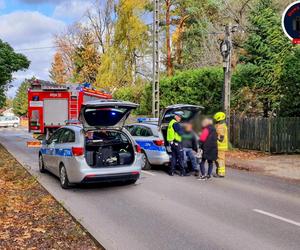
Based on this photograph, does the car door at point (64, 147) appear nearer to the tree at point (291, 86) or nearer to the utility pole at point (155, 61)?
the tree at point (291, 86)

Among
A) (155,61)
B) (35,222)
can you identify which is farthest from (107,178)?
(155,61)

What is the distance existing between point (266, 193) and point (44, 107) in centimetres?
1242

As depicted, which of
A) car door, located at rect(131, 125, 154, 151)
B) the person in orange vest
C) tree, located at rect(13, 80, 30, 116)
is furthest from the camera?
tree, located at rect(13, 80, 30, 116)

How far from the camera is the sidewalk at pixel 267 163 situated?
43.1 feet

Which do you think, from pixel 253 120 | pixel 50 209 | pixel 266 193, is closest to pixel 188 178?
pixel 266 193

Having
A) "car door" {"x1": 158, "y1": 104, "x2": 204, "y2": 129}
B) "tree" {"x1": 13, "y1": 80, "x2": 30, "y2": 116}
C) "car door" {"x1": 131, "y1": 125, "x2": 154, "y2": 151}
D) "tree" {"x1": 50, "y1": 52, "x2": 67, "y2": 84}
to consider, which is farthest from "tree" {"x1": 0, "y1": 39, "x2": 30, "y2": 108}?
"tree" {"x1": 13, "y1": 80, "x2": 30, "y2": 116}

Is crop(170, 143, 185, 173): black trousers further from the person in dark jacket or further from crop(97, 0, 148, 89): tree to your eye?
crop(97, 0, 148, 89): tree

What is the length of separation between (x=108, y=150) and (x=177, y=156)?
233 cm

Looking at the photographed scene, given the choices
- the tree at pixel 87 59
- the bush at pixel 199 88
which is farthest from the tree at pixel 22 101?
the bush at pixel 199 88

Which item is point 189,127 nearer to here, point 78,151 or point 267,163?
point 78,151

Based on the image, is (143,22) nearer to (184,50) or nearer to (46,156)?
(184,50)

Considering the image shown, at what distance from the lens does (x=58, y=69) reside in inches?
2680

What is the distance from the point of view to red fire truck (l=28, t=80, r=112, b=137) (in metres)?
19.4

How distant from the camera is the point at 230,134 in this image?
2027cm
